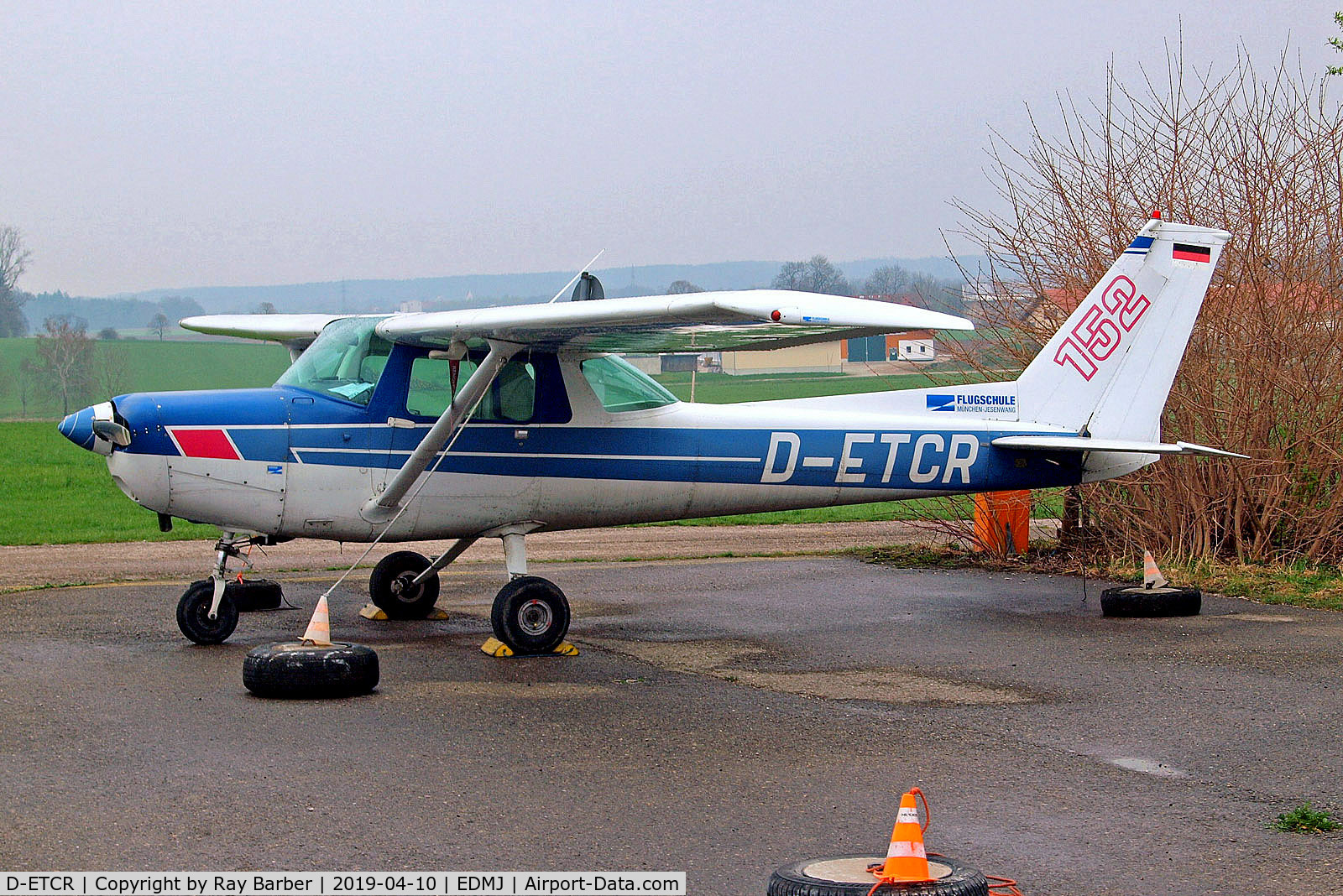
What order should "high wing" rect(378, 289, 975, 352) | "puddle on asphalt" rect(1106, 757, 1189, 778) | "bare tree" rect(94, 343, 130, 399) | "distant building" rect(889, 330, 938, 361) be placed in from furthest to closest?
1. "bare tree" rect(94, 343, 130, 399)
2. "distant building" rect(889, 330, 938, 361)
3. "high wing" rect(378, 289, 975, 352)
4. "puddle on asphalt" rect(1106, 757, 1189, 778)

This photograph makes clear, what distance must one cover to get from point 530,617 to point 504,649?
0.28 m

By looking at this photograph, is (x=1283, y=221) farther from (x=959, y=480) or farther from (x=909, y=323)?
(x=909, y=323)

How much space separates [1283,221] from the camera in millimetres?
12703

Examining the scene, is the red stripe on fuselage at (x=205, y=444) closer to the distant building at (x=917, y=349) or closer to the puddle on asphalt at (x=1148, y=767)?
the puddle on asphalt at (x=1148, y=767)

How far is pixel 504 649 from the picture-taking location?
9086 millimetres

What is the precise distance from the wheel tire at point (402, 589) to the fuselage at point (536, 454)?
1.35m

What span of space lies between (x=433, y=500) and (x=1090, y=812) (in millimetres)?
5294

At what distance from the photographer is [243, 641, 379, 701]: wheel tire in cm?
748

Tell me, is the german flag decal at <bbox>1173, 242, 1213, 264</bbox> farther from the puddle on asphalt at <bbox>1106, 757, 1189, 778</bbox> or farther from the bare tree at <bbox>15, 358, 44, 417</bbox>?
the bare tree at <bbox>15, 358, 44, 417</bbox>


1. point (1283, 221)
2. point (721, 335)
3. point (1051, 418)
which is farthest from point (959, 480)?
point (1283, 221)

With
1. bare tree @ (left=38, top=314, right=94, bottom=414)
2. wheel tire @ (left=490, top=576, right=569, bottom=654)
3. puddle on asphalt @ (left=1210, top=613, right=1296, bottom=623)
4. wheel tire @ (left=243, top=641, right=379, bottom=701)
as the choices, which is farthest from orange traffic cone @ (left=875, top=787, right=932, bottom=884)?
bare tree @ (left=38, top=314, right=94, bottom=414)

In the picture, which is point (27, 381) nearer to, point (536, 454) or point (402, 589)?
point (402, 589)

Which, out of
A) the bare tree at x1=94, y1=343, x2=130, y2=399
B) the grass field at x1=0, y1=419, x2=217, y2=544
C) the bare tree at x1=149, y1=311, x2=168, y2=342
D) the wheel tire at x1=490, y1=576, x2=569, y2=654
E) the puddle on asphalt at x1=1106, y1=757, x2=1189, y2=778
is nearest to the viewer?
the puddle on asphalt at x1=1106, y1=757, x2=1189, y2=778

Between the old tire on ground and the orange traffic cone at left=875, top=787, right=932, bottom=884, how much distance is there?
4cm
